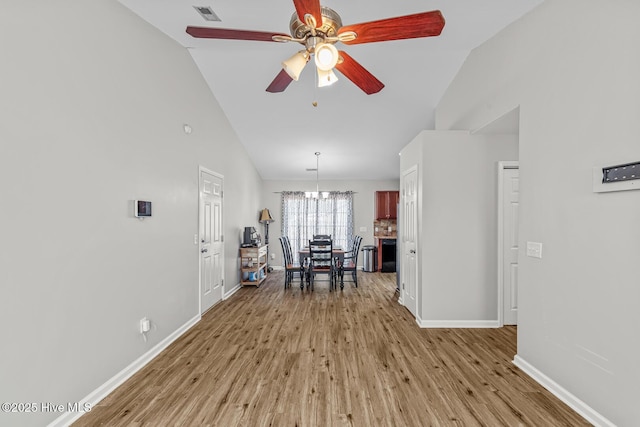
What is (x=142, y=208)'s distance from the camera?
2.69 meters

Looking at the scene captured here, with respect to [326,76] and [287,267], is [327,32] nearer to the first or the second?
[326,76]

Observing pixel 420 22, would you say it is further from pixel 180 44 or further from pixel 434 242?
pixel 180 44

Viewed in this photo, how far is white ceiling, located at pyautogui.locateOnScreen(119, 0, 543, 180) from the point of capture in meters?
2.59

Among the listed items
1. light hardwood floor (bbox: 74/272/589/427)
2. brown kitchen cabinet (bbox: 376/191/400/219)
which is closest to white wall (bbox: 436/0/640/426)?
light hardwood floor (bbox: 74/272/589/427)

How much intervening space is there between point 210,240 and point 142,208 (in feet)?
5.61

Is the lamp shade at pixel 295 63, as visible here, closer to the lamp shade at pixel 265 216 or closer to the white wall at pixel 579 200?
the white wall at pixel 579 200

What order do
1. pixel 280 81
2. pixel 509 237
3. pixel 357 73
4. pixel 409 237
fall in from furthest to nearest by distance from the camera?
1. pixel 409 237
2. pixel 509 237
3. pixel 280 81
4. pixel 357 73

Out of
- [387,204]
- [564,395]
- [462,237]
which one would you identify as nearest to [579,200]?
[564,395]

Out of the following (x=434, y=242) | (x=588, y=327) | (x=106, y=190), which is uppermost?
(x=106, y=190)

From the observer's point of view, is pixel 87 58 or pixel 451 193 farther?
pixel 451 193

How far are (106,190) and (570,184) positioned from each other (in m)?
3.52

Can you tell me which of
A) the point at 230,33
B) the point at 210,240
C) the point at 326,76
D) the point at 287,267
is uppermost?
the point at 230,33

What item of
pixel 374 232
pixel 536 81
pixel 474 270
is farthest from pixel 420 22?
pixel 374 232

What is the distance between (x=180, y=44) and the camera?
343 cm
